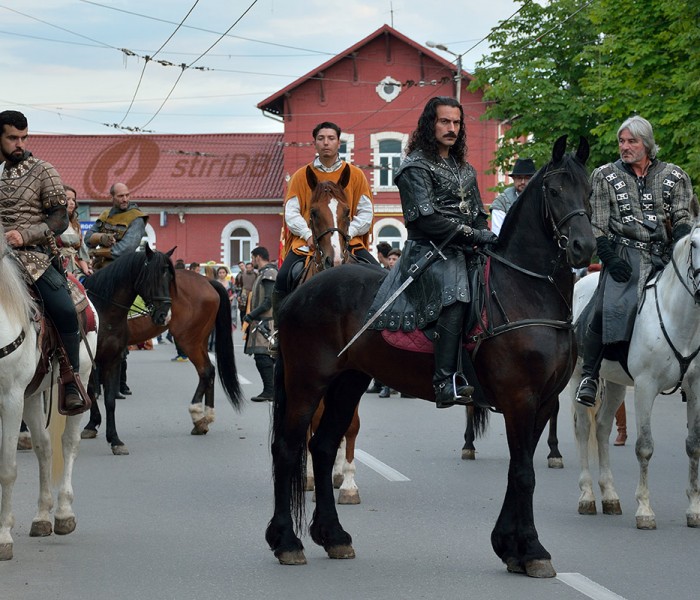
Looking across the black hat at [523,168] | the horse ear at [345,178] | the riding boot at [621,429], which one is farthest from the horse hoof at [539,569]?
the riding boot at [621,429]

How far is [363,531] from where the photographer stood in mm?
8742

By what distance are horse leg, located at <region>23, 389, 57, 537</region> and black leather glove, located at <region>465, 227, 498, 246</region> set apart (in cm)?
319

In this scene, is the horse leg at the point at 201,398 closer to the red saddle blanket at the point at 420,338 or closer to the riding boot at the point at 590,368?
the riding boot at the point at 590,368

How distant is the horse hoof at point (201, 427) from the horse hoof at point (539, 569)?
27.4 feet

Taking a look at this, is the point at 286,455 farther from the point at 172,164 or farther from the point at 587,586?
the point at 172,164

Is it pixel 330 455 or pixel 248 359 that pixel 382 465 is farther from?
pixel 248 359

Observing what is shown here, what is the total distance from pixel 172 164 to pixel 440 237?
207 ft

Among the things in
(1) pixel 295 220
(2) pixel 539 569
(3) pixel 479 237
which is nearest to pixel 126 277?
(1) pixel 295 220

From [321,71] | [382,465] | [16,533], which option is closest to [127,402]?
[382,465]

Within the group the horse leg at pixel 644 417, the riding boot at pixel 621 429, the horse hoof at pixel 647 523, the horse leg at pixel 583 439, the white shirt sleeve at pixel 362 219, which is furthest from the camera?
the riding boot at pixel 621 429

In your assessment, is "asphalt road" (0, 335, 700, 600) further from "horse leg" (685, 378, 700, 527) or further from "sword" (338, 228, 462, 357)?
"sword" (338, 228, 462, 357)

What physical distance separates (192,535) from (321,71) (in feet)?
189

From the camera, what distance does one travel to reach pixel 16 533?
343 inches

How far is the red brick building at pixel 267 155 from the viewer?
63.7m
